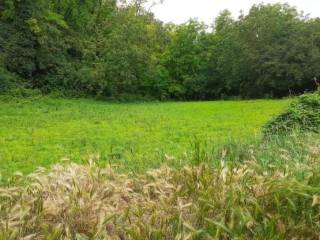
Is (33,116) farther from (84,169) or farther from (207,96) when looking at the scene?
(207,96)

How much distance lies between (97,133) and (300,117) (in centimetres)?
567

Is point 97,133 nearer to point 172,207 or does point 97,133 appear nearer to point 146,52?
point 172,207

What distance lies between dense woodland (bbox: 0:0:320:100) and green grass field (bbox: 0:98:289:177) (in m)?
5.91

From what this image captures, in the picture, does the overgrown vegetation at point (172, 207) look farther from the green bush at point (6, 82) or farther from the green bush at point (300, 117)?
the green bush at point (6, 82)

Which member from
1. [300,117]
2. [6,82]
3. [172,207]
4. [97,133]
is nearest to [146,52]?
[6,82]

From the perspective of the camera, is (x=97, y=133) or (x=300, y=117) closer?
(x=300, y=117)

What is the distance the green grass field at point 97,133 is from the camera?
8149 millimetres

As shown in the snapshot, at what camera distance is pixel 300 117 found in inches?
324

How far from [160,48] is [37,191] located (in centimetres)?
3379

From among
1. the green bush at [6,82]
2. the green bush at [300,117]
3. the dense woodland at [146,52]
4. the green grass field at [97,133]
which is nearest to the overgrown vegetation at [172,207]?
the green grass field at [97,133]

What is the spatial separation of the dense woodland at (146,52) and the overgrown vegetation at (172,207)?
68.7 ft

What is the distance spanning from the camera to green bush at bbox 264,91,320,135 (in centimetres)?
790

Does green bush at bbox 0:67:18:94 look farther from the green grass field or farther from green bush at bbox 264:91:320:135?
green bush at bbox 264:91:320:135

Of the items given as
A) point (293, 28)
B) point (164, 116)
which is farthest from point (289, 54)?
point (164, 116)
